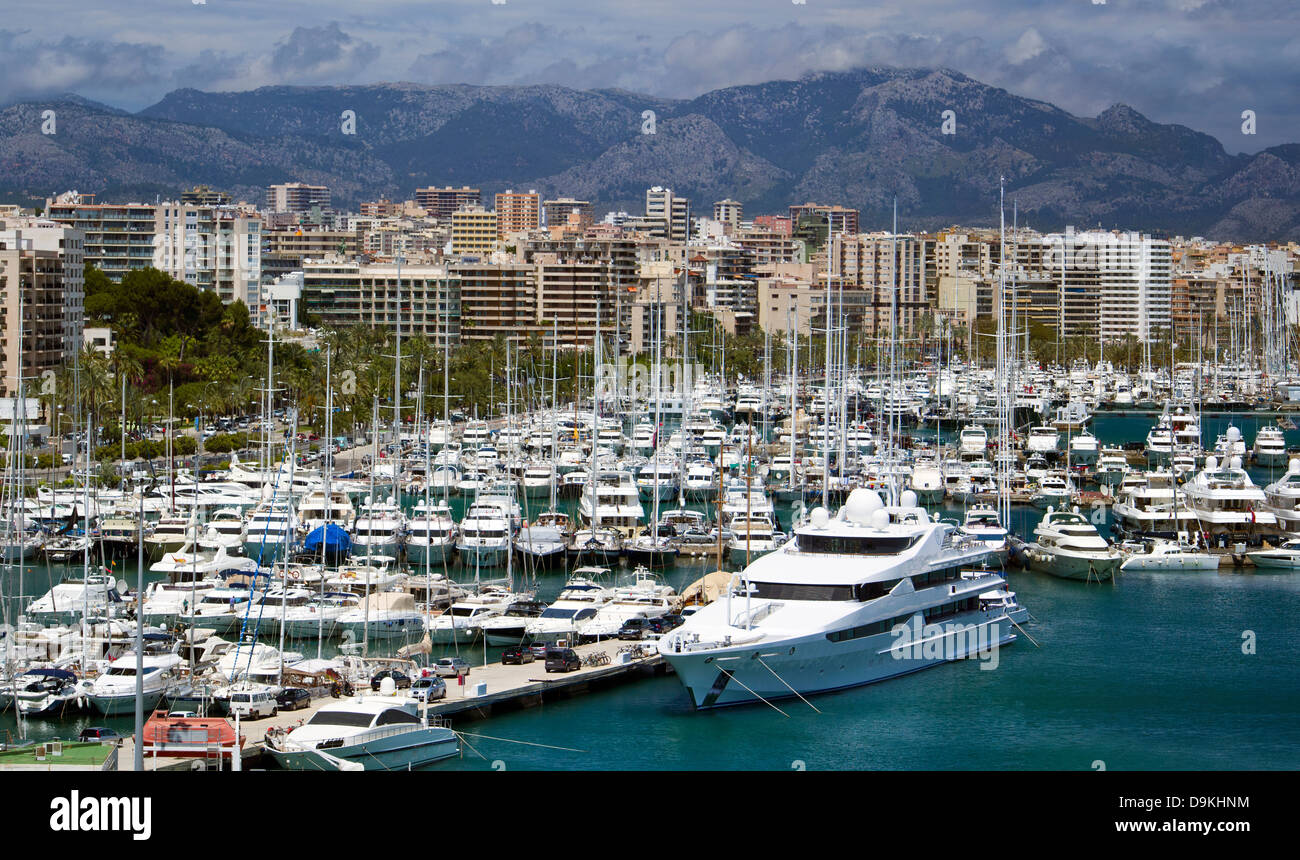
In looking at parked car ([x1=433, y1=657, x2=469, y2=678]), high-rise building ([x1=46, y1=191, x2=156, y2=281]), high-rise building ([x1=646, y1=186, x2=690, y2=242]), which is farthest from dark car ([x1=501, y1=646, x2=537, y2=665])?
high-rise building ([x1=646, y1=186, x2=690, y2=242])

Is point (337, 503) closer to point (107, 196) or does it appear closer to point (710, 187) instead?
point (107, 196)

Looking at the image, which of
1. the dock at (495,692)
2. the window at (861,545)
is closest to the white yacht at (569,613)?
the dock at (495,692)

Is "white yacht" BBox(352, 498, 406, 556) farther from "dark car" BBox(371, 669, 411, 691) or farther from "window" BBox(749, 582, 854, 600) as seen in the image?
"window" BBox(749, 582, 854, 600)

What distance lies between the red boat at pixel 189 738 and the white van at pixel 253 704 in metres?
1.44

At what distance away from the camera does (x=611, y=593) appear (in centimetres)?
2133

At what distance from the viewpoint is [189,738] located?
537 inches

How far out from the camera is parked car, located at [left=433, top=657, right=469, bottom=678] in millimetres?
17000

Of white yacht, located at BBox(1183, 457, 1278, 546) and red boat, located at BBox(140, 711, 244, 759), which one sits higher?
white yacht, located at BBox(1183, 457, 1278, 546)

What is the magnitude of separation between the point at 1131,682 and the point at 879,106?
4047 inches

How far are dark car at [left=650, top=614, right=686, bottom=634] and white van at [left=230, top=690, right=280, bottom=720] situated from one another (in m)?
5.14

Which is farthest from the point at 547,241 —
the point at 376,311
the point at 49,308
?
the point at 49,308

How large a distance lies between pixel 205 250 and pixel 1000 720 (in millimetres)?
67274

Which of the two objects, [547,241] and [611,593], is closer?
[611,593]

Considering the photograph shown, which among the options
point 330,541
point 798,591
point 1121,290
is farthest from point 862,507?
point 1121,290
